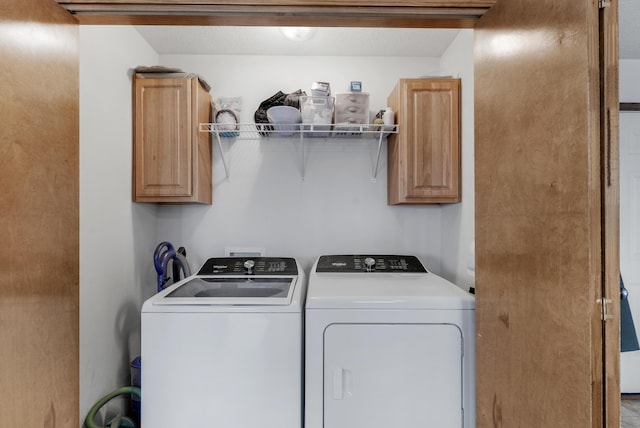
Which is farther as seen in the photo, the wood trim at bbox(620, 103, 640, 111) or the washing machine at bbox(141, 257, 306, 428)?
the washing machine at bbox(141, 257, 306, 428)

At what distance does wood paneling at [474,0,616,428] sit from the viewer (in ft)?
2.49

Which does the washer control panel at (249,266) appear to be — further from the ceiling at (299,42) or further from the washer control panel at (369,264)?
the ceiling at (299,42)

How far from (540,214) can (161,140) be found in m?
2.10

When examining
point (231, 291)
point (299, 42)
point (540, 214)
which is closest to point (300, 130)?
point (299, 42)

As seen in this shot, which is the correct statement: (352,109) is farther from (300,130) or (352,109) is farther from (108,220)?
(108,220)

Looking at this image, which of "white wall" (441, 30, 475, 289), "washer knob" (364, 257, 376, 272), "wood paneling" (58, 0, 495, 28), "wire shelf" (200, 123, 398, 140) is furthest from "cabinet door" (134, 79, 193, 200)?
"white wall" (441, 30, 475, 289)

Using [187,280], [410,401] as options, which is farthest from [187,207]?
[410,401]

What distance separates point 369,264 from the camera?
2.26 m

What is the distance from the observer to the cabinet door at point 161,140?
7.18 ft

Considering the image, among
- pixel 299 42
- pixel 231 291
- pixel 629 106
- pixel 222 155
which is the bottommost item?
pixel 231 291

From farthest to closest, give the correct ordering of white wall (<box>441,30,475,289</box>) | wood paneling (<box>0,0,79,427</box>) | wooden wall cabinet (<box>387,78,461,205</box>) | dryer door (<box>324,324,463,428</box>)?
wooden wall cabinet (<box>387,78,461,205</box>) → white wall (<box>441,30,475,289</box>) → dryer door (<box>324,324,463,428</box>) → wood paneling (<box>0,0,79,427</box>)

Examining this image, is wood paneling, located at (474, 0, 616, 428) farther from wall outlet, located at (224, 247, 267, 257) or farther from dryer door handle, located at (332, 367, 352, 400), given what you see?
wall outlet, located at (224, 247, 267, 257)

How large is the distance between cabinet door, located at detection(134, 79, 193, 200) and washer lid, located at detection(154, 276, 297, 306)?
1.97 feet

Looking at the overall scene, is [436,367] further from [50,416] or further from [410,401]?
[50,416]
